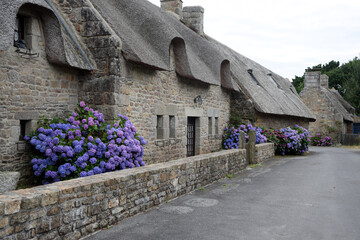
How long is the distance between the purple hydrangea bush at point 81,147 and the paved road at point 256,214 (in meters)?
1.79

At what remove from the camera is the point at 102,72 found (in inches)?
344

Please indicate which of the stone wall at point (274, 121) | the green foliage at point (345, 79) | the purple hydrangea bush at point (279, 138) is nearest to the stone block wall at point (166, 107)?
the purple hydrangea bush at point (279, 138)

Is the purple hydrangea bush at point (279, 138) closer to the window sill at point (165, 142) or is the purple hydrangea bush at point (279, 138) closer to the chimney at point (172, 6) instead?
the window sill at point (165, 142)

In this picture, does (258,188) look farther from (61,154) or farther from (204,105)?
(204,105)

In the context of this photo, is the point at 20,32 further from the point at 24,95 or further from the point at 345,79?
the point at 345,79

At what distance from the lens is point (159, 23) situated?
1064cm

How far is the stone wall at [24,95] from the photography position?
22.9 ft

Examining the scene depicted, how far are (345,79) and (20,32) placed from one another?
44.0 metres

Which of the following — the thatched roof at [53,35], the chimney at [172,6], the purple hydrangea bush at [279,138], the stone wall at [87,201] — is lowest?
the stone wall at [87,201]

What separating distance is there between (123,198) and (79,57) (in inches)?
165

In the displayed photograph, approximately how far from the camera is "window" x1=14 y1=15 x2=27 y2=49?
7387 millimetres

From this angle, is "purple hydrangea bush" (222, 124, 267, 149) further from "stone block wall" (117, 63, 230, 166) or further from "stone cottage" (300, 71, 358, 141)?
"stone cottage" (300, 71, 358, 141)

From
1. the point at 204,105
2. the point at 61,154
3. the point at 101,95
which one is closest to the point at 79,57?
the point at 101,95

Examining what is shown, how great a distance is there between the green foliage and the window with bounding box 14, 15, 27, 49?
28877 mm
